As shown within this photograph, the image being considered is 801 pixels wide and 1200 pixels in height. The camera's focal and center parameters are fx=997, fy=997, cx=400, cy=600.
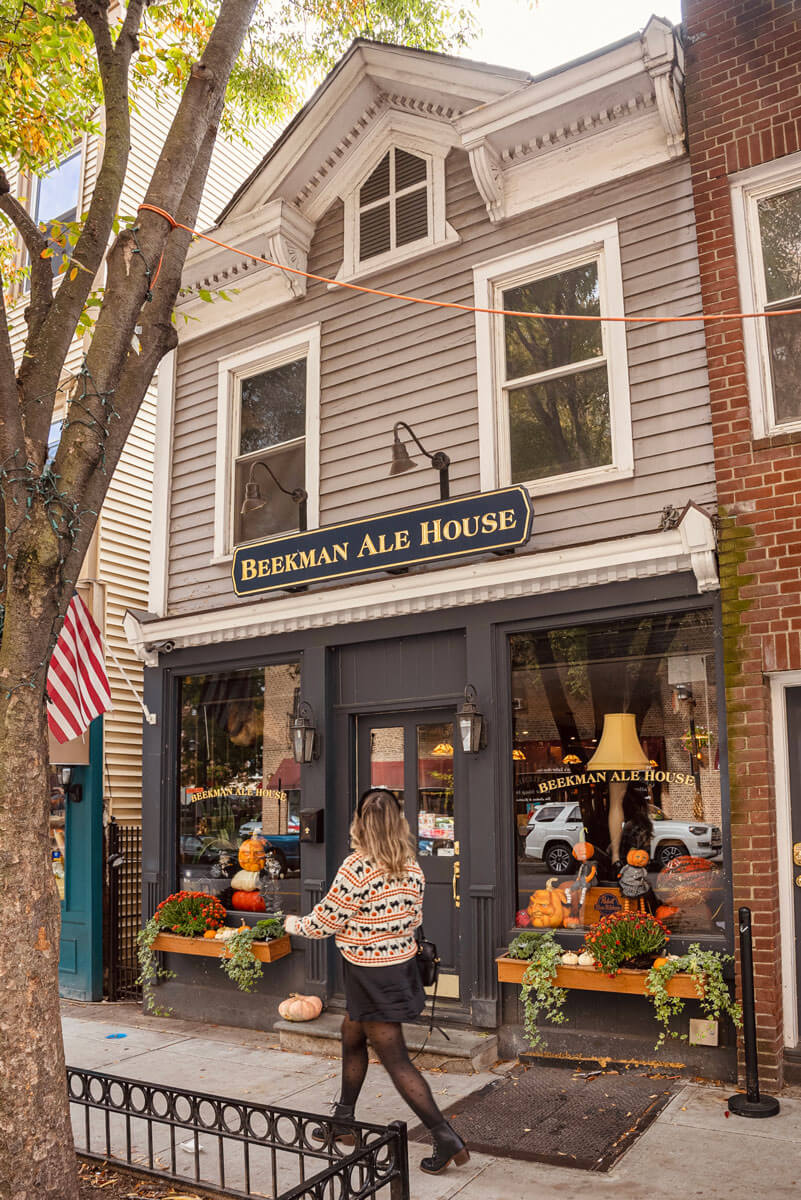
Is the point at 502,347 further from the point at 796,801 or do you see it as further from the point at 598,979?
the point at 598,979

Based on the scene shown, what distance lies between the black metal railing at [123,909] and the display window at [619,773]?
492 centimetres

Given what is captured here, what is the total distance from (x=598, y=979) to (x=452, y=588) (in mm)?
3070

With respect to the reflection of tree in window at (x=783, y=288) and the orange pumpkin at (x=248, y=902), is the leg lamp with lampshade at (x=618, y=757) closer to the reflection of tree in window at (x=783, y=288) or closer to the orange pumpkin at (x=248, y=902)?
the reflection of tree in window at (x=783, y=288)

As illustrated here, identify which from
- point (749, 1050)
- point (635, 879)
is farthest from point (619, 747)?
point (749, 1050)

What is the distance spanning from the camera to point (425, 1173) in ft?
16.8

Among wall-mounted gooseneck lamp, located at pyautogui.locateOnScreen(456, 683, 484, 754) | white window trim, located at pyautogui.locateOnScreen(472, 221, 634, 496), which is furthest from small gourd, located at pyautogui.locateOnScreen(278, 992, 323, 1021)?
white window trim, located at pyautogui.locateOnScreen(472, 221, 634, 496)

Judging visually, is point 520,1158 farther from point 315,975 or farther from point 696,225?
point 696,225

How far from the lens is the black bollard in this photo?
223 inches

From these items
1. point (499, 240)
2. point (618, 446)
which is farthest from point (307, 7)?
point (618, 446)

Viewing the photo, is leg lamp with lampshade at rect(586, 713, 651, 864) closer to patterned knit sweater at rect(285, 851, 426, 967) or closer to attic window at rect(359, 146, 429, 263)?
patterned knit sweater at rect(285, 851, 426, 967)

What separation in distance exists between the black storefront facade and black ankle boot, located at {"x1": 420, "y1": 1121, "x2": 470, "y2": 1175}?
216 cm

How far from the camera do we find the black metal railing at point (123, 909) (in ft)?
34.2

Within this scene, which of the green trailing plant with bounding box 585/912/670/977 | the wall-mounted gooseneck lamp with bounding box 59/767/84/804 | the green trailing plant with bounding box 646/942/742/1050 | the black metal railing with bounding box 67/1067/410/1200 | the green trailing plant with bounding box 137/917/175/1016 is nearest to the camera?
the black metal railing with bounding box 67/1067/410/1200

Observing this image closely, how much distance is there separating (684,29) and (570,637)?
465cm
